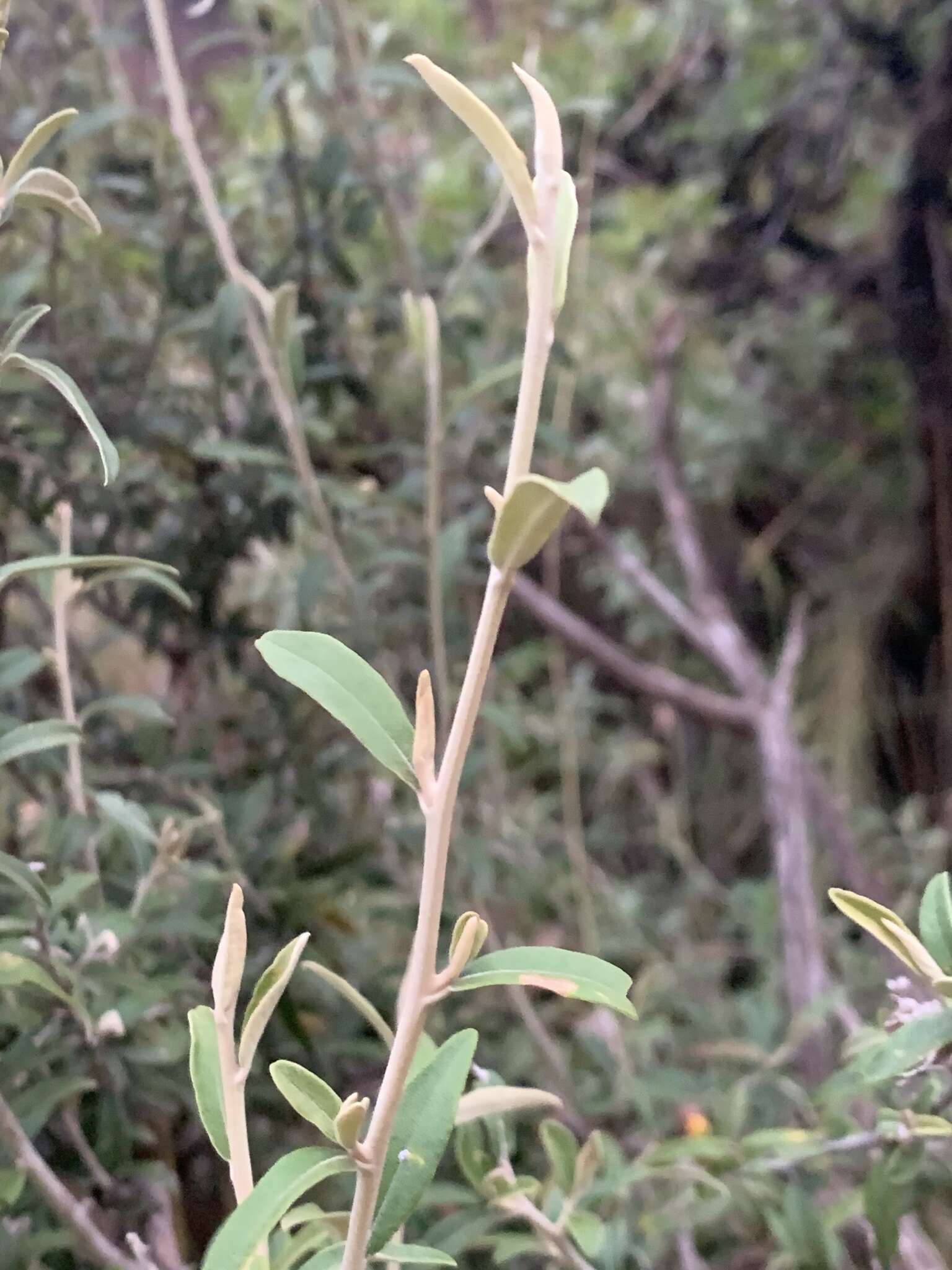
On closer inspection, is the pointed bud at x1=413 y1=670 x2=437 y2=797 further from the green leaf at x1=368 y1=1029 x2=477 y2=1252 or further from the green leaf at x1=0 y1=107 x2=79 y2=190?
the green leaf at x1=0 y1=107 x2=79 y2=190

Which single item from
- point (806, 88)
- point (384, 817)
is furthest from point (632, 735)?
point (806, 88)

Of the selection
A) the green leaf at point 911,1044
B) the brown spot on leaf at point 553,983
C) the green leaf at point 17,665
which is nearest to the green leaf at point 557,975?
the brown spot on leaf at point 553,983

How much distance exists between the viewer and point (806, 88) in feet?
3.08

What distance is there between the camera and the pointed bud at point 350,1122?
0.19 metres

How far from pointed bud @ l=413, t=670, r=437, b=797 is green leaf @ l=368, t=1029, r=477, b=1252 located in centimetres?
7

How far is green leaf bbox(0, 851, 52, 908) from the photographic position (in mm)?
274

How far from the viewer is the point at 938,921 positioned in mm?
279

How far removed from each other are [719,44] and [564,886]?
2.91 ft

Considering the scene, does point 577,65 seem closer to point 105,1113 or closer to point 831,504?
point 831,504

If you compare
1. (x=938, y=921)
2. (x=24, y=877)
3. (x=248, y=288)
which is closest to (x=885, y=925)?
(x=938, y=921)

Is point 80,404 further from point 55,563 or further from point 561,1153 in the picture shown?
point 561,1153

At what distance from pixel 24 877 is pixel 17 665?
10cm

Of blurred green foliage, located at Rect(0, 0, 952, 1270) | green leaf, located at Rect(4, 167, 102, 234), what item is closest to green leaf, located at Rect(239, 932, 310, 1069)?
blurred green foliage, located at Rect(0, 0, 952, 1270)

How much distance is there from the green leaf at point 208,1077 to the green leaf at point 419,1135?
0.13 feet
